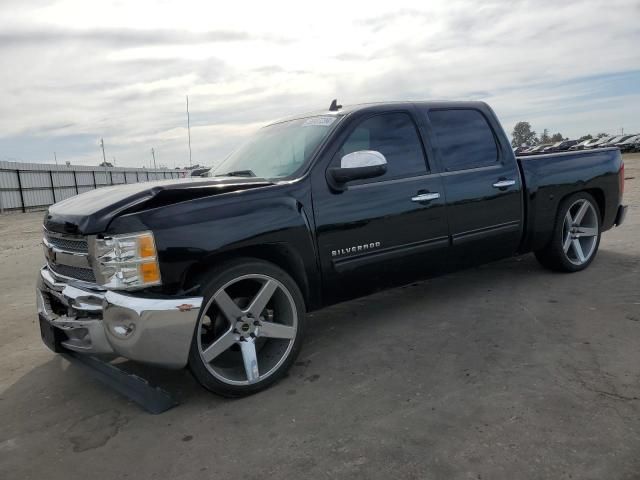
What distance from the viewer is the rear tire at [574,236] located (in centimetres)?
528

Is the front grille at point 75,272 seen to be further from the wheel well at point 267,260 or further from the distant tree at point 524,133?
the distant tree at point 524,133

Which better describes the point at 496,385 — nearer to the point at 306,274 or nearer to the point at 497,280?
the point at 306,274

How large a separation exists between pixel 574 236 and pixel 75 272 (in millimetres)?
4742

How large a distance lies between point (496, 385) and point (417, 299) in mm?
1931

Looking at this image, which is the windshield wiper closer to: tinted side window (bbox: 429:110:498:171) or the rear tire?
tinted side window (bbox: 429:110:498:171)

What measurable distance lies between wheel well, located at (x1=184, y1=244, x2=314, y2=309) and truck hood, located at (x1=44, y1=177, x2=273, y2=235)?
1.28ft

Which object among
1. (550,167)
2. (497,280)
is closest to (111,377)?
(497,280)

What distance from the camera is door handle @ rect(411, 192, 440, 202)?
4.13 meters

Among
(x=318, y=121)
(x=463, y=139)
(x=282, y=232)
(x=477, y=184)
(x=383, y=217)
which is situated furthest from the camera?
(x=463, y=139)

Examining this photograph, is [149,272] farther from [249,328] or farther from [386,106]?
[386,106]

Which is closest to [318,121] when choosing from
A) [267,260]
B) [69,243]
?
[267,260]

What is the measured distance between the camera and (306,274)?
11.8ft

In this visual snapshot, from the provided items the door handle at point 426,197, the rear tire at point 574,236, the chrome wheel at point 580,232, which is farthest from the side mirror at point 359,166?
the chrome wheel at point 580,232

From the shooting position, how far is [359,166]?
3.63 m
